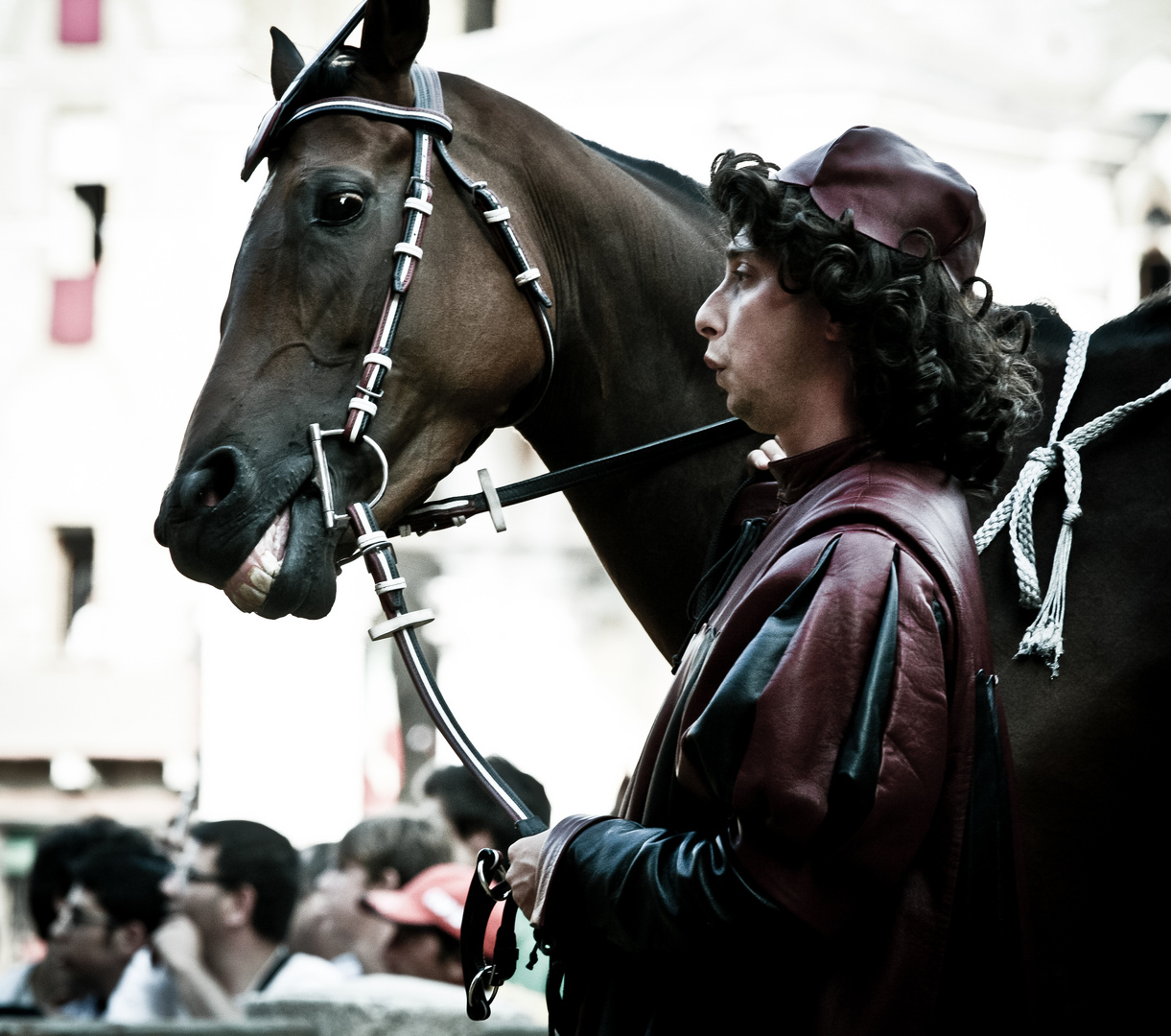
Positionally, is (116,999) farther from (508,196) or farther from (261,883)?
A: (508,196)

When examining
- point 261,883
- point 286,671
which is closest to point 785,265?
point 261,883

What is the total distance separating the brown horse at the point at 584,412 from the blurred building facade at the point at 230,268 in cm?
1072

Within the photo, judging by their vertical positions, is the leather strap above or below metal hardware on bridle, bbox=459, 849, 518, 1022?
above

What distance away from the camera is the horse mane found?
2.75 m

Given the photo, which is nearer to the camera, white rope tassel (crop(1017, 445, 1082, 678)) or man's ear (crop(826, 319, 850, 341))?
man's ear (crop(826, 319, 850, 341))

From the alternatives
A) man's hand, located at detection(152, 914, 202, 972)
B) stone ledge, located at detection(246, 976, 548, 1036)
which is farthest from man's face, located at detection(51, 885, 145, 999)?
stone ledge, located at detection(246, 976, 548, 1036)

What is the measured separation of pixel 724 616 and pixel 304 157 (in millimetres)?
1257

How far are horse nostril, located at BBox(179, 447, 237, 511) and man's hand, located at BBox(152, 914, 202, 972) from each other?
2821 millimetres

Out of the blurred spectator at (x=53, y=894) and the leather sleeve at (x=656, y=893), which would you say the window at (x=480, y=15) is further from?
the leather sleeve at (x=656, y=893)

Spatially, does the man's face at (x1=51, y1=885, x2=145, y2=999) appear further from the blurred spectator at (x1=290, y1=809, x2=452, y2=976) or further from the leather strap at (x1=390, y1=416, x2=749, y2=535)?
the leather strap at (x1=390, y1=416, x2=749, y2=535)

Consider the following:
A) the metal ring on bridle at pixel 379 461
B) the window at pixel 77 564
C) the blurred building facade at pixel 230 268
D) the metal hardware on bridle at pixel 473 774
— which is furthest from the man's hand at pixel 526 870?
the window at pixel 77 564

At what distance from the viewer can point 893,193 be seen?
1.74m

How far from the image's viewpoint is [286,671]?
13.2 metres

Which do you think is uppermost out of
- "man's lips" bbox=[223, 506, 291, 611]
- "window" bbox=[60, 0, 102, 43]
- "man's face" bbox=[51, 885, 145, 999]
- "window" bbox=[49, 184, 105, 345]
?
"window" bbox=[60, 0, 102, 43]
